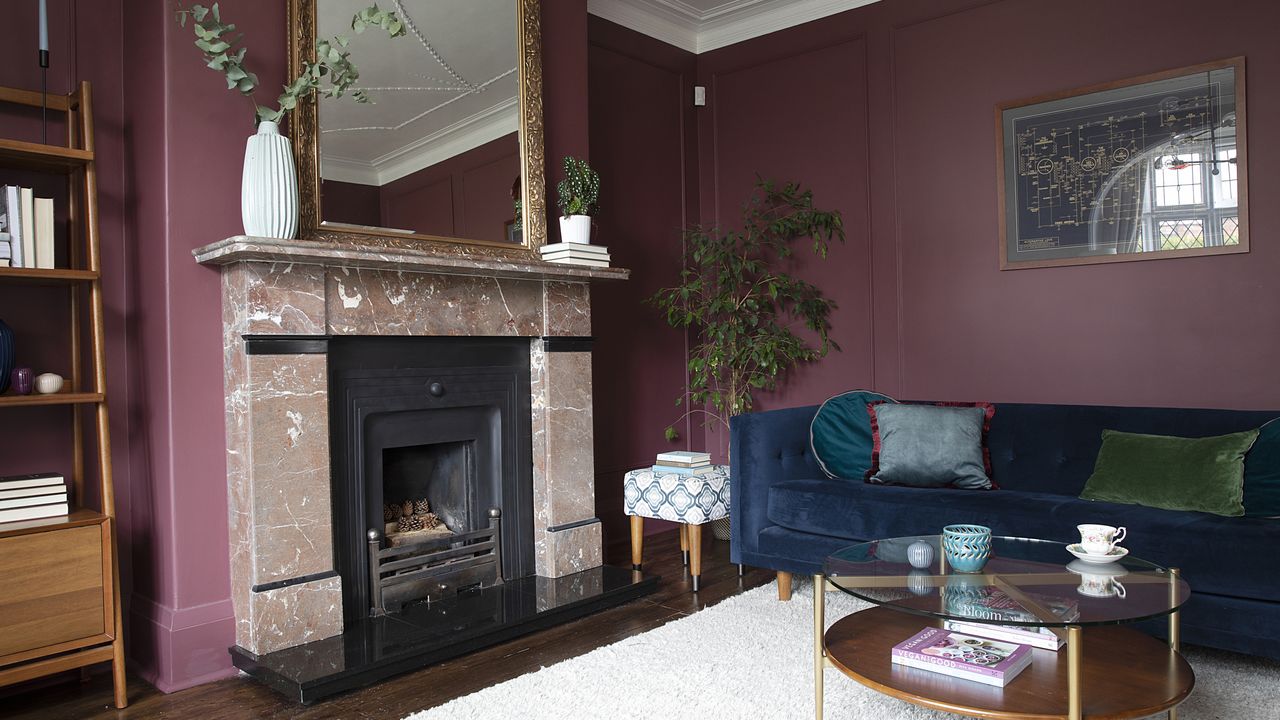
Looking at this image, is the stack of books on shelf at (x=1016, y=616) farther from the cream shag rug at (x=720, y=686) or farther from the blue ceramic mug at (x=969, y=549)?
the cream shag rug at (x=720, y=686)

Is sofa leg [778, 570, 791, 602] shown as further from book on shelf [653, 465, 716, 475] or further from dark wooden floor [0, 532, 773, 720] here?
book on shelf [653, 465, 716, 475]

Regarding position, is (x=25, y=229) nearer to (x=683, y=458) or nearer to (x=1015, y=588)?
(x=683, y=458)

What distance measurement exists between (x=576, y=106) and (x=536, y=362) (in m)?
1.18

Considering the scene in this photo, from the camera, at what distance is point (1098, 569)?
7.02ft

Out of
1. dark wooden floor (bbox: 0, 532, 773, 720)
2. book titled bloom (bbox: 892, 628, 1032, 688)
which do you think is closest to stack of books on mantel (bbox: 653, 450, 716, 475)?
dark wooden floor (bbox: 0, 532, 773, 720)

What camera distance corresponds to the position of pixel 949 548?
2.19 metres

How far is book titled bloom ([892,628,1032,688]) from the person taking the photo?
190 cm

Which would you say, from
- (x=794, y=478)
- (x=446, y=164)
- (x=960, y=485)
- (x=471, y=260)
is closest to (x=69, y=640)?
(x=471, y=260)

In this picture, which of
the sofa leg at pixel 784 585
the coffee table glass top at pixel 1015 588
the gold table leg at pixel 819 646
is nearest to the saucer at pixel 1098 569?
the coffee table glass top at pixel 1015 588

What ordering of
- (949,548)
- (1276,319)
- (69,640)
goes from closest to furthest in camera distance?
(949,548) → (69,640) → (1276,319)

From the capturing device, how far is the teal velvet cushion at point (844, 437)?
11.4ft

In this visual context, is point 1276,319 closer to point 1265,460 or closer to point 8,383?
point 1265,460

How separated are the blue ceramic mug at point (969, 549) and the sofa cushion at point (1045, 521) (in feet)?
1.41

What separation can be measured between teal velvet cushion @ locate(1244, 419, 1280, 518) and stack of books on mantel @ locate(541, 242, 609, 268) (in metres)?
2.40
